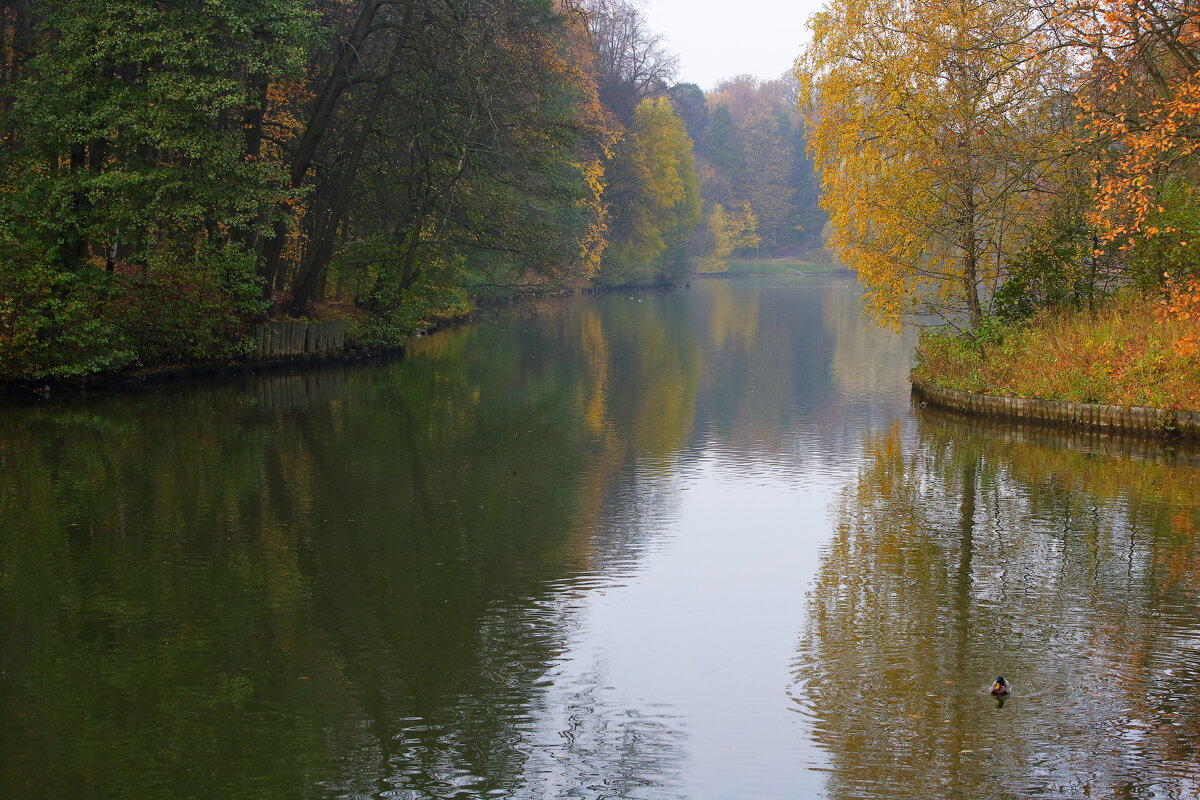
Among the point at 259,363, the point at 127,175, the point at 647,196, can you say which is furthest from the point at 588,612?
the point at 647,196

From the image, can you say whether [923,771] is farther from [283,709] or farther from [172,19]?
[172,19]

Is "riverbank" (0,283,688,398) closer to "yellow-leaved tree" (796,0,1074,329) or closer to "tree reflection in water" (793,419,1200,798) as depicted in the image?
"yellow-leaved tree" (796,0,1074,329)

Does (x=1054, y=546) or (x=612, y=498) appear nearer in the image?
(x=1054, y=546)

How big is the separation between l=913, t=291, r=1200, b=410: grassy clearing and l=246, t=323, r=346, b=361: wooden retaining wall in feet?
43.6

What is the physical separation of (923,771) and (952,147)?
16.0 meters

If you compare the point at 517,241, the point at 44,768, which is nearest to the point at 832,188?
the point at 517,241

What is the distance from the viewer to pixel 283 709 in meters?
6.74

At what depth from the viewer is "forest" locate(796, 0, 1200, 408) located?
16.5 meters

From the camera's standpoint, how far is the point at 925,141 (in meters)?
20.5

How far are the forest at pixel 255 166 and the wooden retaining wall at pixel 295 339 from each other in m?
0.46

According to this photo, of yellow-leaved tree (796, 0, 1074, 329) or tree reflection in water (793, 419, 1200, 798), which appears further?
yellow-leaved tree (796, 0, 1074, 329)

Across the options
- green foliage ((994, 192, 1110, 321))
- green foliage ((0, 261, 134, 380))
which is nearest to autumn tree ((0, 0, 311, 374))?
green foliage ((0, 261, 134, 380))

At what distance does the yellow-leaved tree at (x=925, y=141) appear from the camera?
19.2 metres

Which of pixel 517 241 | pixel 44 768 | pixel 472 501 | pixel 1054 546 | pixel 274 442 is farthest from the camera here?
pixel 517 241
